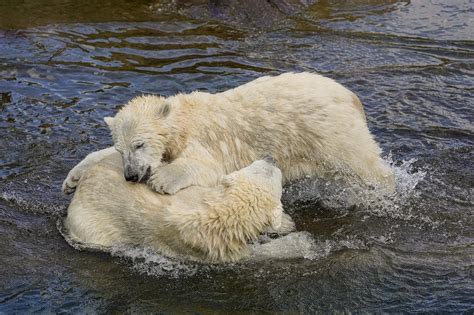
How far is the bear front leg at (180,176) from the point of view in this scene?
6.09 m

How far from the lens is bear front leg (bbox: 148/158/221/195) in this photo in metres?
6.09

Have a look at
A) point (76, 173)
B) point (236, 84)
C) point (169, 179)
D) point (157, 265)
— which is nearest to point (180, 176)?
point (169, 179)

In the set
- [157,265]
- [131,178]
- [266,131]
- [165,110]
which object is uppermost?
[165,110]

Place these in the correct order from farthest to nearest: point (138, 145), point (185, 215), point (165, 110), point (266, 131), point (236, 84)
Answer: point (236, 84) < point (266, 131) < point (165, 110) < point (138, 145) < point (185, 215)

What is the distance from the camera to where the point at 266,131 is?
6.71 meters

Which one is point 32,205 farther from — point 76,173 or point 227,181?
point 227,181

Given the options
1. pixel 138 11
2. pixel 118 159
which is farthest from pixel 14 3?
pixel 118 159

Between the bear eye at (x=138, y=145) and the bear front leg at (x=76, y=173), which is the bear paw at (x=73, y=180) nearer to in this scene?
the bear front leg at (x=76, y=173)

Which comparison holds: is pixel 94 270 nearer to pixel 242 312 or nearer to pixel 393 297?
pixel 242 312

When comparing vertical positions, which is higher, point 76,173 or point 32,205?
point 76,173

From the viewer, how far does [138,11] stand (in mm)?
13086

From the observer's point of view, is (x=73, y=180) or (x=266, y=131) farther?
(x=266, y=131)

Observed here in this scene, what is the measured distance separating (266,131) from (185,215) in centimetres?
145

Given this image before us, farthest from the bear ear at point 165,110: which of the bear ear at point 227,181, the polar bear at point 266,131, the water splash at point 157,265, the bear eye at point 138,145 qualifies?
the water splash at point 157,265
